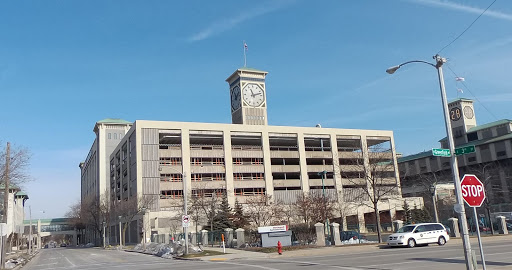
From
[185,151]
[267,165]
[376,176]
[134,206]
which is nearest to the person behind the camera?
[376,176]

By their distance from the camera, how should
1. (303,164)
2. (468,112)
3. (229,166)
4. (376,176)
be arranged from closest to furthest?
(376,176), (229,166), (303,164), (468,112)

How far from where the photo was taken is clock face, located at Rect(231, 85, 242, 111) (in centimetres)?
9138

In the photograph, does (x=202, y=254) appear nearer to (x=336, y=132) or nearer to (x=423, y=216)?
(x=423, y=216)

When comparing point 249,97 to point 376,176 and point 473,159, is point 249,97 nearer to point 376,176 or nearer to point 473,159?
point 376,176

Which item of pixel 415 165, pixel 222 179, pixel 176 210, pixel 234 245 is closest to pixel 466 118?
pixel 415 165

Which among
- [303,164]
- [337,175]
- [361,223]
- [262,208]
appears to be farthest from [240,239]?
[337,175]

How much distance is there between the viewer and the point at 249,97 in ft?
298

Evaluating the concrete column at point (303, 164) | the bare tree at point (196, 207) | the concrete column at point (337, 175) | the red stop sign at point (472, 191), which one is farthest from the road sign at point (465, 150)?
the concrete column at point (303, 164)

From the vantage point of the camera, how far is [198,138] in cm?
7994

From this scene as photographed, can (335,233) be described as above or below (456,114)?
below

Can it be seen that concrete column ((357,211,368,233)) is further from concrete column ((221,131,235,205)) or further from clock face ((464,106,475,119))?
clock face ((464,106,475,119))

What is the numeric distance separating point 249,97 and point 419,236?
6420 centimetres

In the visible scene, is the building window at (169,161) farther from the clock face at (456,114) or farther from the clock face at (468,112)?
the clock face at (468,112)

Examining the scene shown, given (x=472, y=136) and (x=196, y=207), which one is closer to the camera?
(x=196, y=207)
